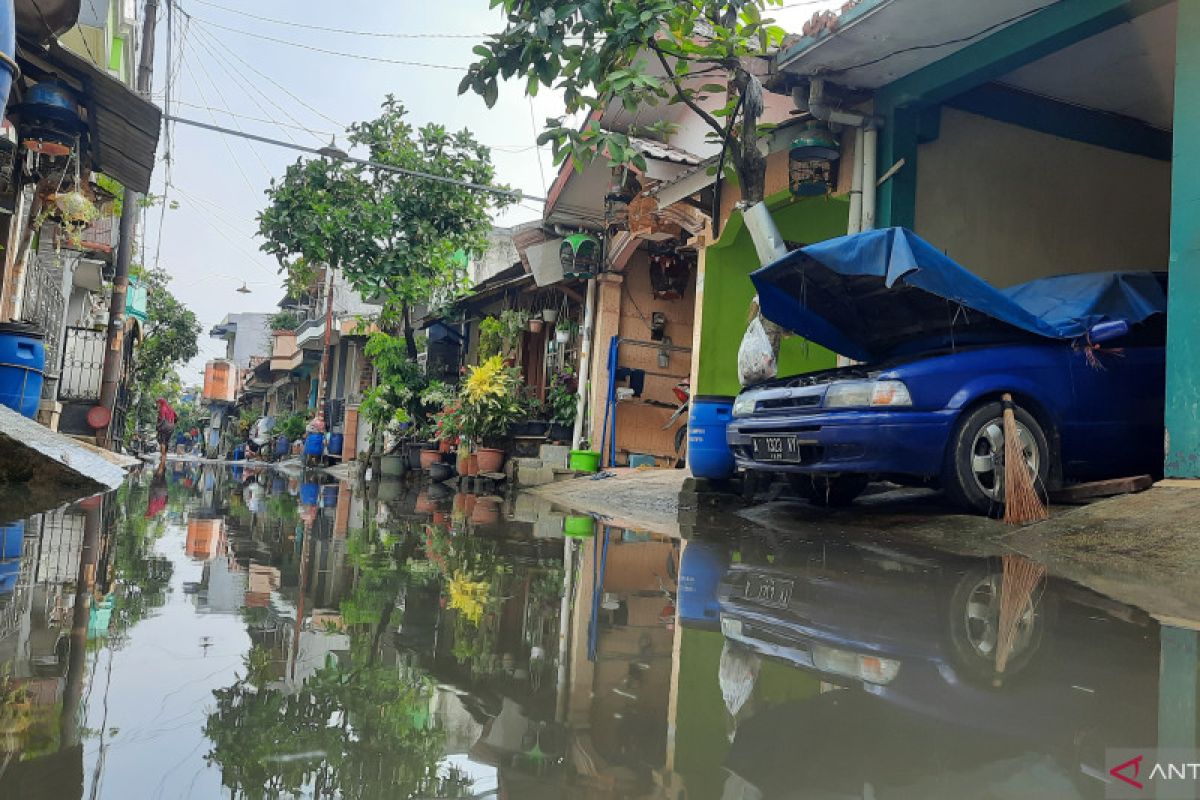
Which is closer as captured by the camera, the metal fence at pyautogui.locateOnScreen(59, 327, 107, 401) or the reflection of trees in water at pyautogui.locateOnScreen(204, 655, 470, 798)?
the reflection of trees in water at pyautogui.locateOnScreen(204, 655, 470, 798)

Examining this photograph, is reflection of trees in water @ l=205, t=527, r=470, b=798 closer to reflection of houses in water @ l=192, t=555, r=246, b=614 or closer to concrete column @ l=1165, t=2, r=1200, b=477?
reflection of houses in water @ l=192, t=555, r=246, b=614

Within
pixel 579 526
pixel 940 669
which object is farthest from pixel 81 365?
pixel 940 669

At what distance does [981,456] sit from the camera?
5.82 m

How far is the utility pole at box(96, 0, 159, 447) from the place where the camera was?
14.2m

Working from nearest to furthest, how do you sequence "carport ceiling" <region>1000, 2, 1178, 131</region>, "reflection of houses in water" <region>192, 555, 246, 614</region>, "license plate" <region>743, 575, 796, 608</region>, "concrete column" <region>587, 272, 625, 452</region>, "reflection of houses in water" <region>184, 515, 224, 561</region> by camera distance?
"reflection of houses in water" <region>192, 555, 246, 614</region>, "license plate" <region>743, 575, 796, 608</region>, "reflection of houses in water" <region>184, 515, 224, 561</region>, "carport ceiling" <region>1000, 2, 1178, 131</region>, "concrete column" <region>587, 272, 625, 452</region>

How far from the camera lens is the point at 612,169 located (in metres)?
13.2

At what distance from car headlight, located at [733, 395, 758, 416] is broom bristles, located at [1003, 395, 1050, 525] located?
187 cm

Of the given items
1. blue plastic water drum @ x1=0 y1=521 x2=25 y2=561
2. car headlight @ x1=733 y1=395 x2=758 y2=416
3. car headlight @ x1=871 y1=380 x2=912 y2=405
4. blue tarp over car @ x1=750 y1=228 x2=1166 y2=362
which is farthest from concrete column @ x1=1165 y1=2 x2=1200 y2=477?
blue plastic water drum @ x1=0 y1=521 x2=25 y2=561

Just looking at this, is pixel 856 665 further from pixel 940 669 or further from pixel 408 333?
pixel 408 333

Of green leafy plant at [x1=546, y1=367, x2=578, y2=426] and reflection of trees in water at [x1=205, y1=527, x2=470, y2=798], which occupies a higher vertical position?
green leafy plant at [x1=546, y1=367, x2=578, y2=426]

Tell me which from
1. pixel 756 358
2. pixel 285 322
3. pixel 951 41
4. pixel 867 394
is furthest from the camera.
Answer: pixel 285 322

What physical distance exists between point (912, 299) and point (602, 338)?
7504mm

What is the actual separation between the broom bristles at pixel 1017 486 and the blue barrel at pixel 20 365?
8443 mm

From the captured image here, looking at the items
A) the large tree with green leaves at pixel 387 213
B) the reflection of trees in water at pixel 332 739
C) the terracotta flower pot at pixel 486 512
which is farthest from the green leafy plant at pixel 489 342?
the reflection of trees in water at pixel 332 739
